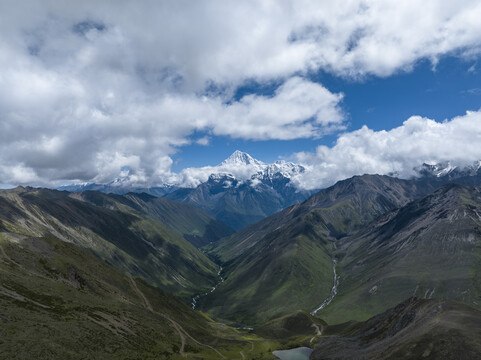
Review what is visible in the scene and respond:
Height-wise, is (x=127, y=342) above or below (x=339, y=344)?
above

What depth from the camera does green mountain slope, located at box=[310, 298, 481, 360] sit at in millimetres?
83500

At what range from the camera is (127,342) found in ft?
325

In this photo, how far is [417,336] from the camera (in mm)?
96312

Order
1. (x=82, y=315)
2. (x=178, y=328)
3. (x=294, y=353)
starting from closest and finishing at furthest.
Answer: (x=82, y=315) < (x=178, y=328) < (x=294, y=353)

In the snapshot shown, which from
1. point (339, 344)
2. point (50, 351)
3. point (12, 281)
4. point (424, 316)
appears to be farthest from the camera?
point (339, 344)

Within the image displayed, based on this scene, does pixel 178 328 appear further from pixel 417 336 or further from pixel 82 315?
pixel 417 336

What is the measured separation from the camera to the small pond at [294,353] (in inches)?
5812

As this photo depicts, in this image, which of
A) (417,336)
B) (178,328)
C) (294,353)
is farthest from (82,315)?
(417,336)

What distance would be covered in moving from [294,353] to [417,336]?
75113 millimetres

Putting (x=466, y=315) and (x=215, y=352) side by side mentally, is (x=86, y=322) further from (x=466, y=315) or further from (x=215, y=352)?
(x=466, y=315)

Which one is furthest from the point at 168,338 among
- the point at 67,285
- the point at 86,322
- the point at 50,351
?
the point at 50,351

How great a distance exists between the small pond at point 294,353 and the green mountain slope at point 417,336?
19.6 ft

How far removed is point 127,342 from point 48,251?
3080 inches

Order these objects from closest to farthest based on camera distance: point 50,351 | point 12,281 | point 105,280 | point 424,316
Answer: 1. point 50,351
2. point 12,281
3. point 424,316
4. point 105,280
